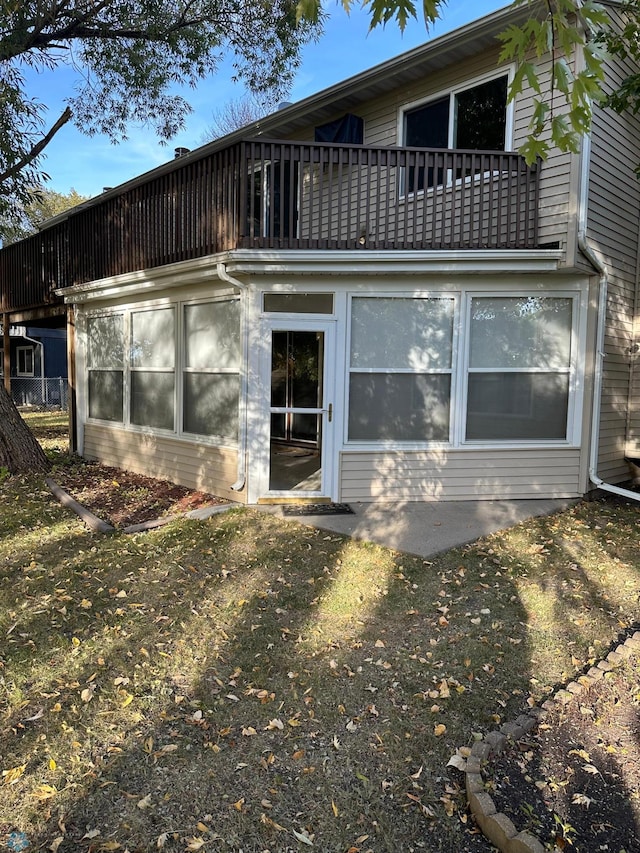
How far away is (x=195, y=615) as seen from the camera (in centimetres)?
407

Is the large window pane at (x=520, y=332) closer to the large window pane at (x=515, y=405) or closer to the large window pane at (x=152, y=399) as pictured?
the large window pane at (x=515, y=405)

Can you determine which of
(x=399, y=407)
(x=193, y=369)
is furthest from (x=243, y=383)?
(x=399, y=407)

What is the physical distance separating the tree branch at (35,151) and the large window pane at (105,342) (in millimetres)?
2370

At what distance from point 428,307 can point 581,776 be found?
204 inches

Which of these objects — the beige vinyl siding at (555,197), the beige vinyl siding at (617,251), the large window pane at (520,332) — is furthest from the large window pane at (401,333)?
the beige vinyl siding at (617,251)

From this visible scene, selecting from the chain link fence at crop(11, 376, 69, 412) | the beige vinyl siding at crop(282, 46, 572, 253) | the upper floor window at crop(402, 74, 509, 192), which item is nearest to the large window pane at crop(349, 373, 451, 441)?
the beige vinyl siding at crop(282, 46, 572, 253)

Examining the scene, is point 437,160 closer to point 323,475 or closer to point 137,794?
point 323,475

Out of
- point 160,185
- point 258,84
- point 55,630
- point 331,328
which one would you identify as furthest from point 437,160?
point 55,630

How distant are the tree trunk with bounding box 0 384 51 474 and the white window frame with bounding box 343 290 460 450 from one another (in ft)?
15.2

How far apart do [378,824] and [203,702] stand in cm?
118

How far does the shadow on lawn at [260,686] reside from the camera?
2.35m

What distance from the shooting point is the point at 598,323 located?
690cm

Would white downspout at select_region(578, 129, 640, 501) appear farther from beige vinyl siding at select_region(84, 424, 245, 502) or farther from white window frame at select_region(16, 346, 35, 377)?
white window frame at select_region(16, 346, 35, 377)

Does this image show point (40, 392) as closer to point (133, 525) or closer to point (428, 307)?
point (133, 525)
